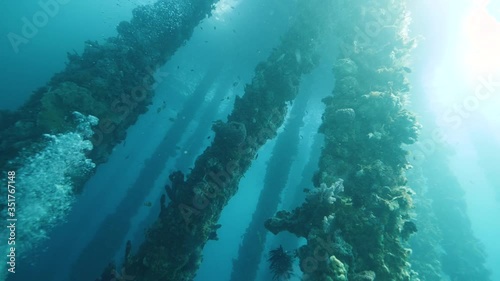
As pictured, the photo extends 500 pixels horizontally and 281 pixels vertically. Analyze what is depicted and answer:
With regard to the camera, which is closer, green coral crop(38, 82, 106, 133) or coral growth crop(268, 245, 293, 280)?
coral growth crop(268, 245, 293, 280)

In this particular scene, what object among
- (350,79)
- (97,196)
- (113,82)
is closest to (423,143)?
(350,79)

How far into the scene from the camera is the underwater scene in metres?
→ 10.2

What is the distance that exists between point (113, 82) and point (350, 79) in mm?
11917

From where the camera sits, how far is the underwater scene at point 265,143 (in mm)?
10172

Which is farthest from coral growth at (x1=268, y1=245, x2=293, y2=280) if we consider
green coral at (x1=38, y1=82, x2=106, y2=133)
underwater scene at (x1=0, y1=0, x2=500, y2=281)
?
green coral at (x1=38, y1=82, x2=106, y2=133)

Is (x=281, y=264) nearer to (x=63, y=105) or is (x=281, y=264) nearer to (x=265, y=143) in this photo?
(x=265, y=143)

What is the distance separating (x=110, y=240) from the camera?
74.5 feet

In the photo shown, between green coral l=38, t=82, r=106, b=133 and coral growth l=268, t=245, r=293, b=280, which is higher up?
green coral l=38, t=82, r=106, b=133

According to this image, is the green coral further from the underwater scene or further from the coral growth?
the coral growth

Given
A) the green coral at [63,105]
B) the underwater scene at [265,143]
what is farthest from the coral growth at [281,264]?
the green coral at [63,105]

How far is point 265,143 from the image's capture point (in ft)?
54.9

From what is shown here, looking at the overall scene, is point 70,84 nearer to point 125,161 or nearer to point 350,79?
point 350,79

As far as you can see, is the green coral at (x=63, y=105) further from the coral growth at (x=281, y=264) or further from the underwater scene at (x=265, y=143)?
the coral growth at (x=281, y=264)

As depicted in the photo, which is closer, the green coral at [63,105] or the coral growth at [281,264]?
the coral growth at [281,264]
